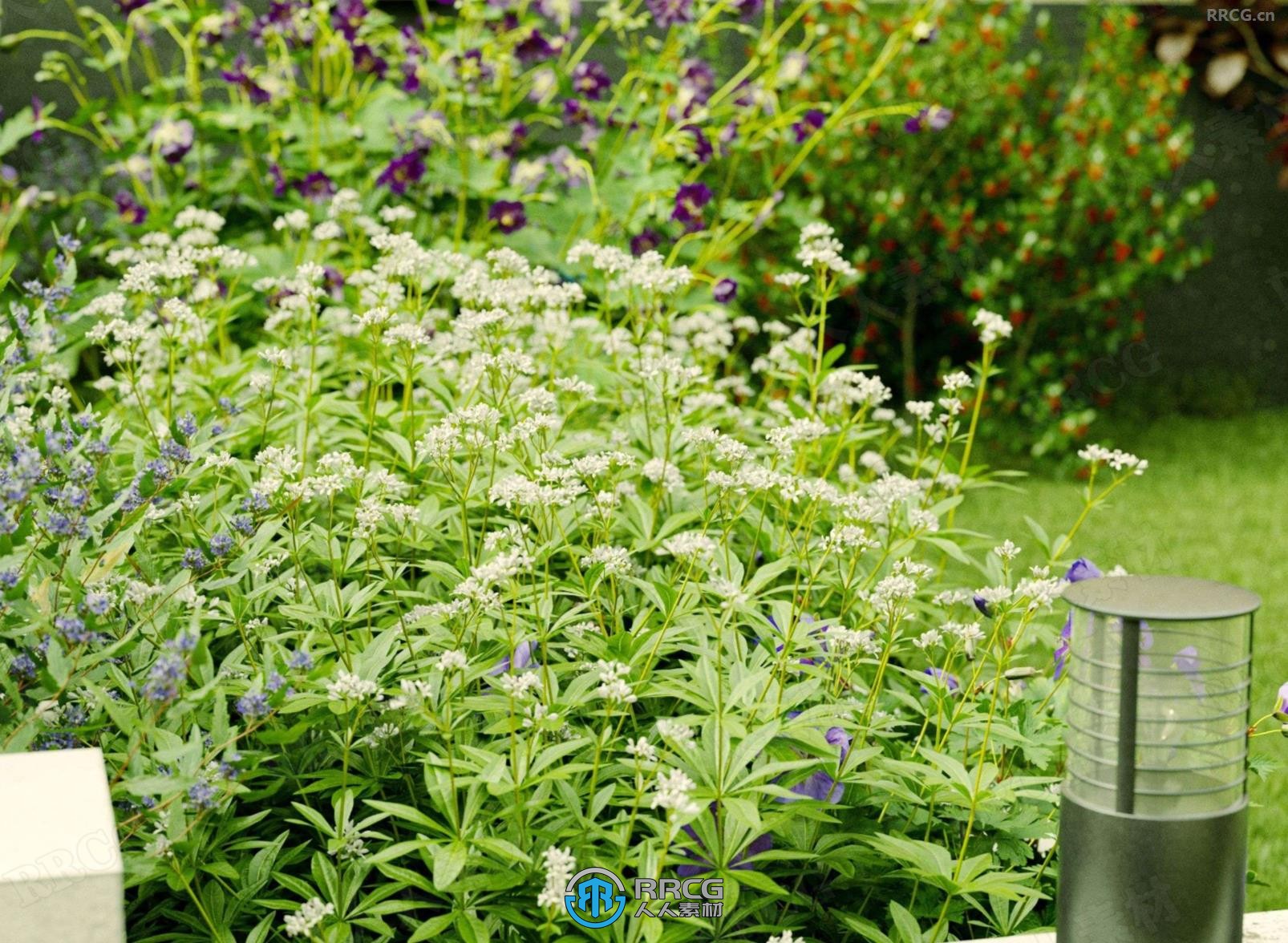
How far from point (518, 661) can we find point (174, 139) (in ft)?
7.32

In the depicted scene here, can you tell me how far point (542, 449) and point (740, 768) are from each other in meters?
0.62

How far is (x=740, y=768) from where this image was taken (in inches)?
59.1

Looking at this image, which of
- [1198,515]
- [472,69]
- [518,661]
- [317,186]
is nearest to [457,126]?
[472,69]

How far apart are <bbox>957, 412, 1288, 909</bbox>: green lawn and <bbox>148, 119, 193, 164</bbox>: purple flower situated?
7.66 ft

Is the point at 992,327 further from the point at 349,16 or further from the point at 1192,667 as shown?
the point at 349,16

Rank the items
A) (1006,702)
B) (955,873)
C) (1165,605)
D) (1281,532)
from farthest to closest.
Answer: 1. (1281,532)
2. (1006,702)
3. (955,873)
4. (1165,605)

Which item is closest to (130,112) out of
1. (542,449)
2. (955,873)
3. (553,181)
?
(553,181)

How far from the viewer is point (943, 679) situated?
1.89 metres

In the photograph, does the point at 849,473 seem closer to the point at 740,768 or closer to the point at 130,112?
the point at 740,768

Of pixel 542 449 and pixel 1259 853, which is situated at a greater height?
pixel 542 449

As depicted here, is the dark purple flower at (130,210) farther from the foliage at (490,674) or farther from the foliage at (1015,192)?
the foliage at (1015,192)

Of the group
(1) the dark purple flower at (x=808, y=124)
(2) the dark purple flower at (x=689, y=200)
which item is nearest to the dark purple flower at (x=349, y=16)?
(2) the dark purple flower at (x=689, y=200)

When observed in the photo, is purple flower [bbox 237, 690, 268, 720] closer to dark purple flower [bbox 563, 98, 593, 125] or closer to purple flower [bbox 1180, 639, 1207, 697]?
purple flower [bbox 1180, 639, 1207, 697]

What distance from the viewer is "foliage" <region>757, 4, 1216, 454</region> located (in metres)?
5.22
